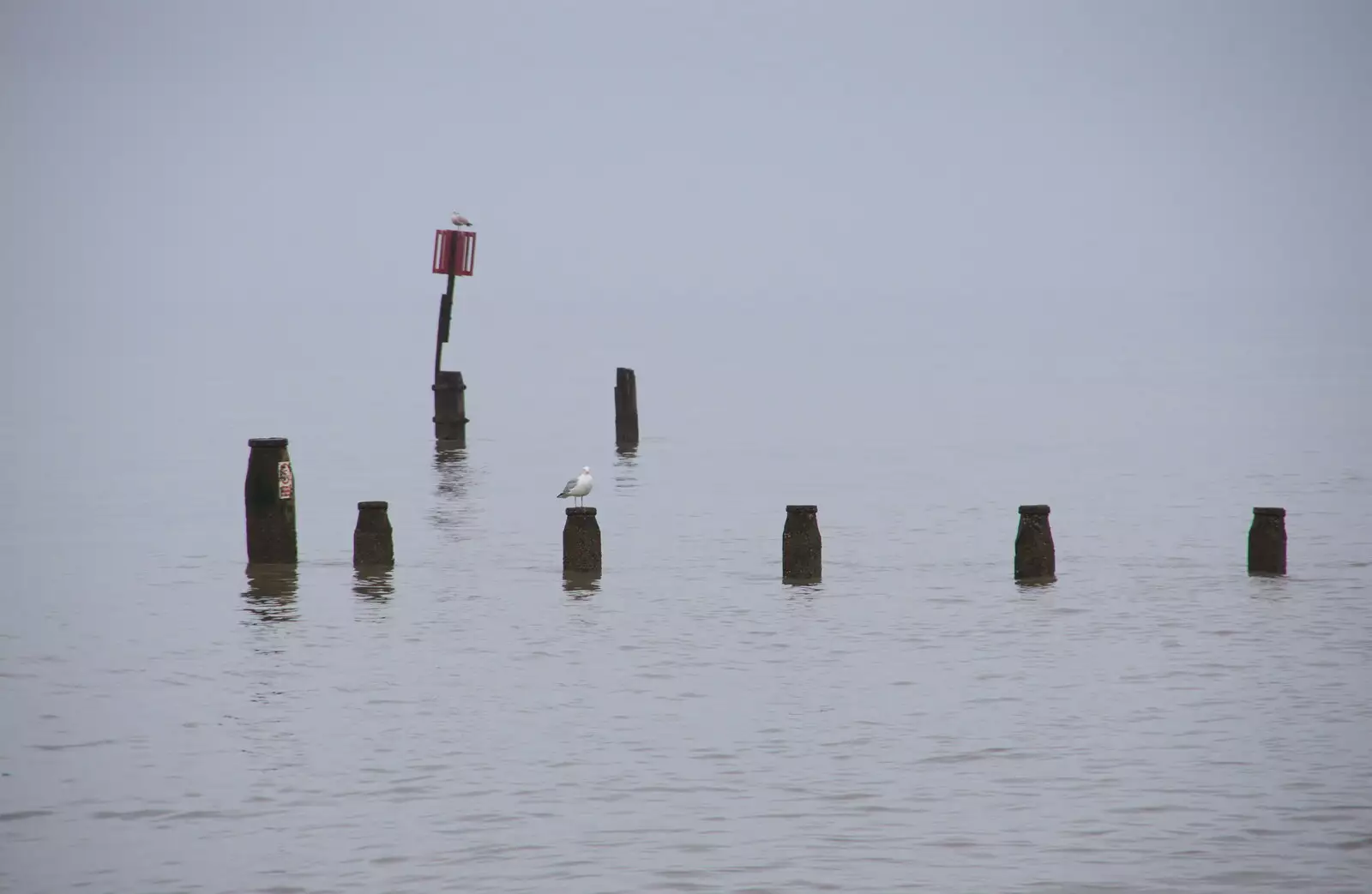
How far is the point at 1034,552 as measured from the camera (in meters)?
23.0

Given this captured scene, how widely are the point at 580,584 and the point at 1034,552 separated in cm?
526

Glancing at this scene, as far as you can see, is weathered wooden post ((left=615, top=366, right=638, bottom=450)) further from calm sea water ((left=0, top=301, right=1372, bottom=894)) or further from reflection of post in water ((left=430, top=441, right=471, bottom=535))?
calm sea water ((left=0, top=301, right=1372, bottom=894))

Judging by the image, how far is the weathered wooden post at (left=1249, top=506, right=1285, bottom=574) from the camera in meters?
23.1

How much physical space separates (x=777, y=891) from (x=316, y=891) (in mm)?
2714

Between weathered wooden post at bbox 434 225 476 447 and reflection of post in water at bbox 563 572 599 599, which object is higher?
weathered wooden post at bbox 434 225 476 447

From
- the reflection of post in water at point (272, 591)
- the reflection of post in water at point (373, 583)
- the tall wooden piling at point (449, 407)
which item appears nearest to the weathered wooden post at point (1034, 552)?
the reflection of post in water at point (373, 583)

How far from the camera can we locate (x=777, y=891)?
11.9 m

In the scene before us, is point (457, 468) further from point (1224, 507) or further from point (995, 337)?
point (995, 337)

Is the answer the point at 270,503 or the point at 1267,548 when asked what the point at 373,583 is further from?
the point at 1267,548

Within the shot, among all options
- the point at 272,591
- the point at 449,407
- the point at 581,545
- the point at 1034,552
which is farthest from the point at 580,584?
the point at 449,407

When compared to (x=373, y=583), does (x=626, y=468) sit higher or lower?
higher

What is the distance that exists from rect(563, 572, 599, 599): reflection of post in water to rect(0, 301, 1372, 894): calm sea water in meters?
0.25

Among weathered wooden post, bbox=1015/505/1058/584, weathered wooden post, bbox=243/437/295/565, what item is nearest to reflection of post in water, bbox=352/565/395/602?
weathered wooden post, bbox=243/437/295/565

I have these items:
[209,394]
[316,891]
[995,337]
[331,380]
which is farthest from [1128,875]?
[995,337]
